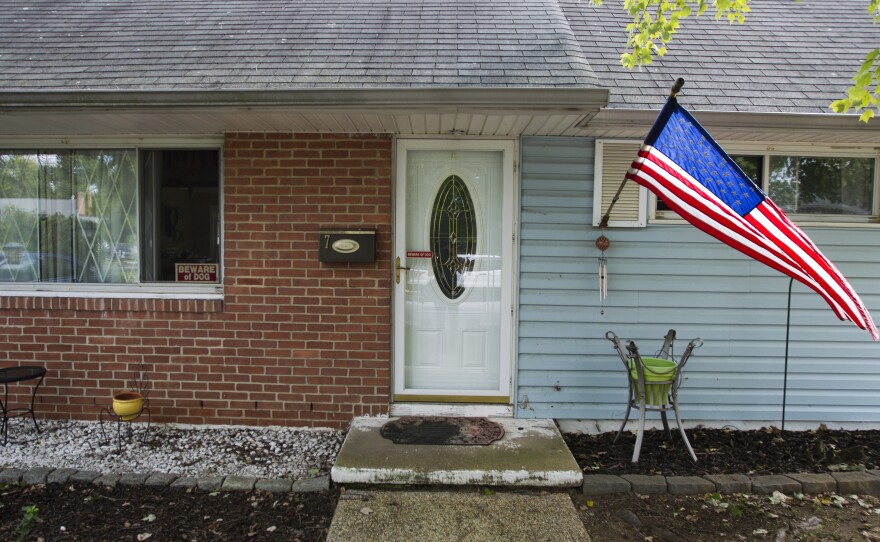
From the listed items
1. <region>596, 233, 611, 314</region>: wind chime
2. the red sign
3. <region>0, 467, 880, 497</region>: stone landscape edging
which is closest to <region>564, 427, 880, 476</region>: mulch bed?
<region>0, 467, 880, 497</region>: stone landscape edging

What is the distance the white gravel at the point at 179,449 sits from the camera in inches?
142

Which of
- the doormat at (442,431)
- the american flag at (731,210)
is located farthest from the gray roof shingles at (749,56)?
the doormat at (442,431)

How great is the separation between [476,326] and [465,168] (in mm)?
1354

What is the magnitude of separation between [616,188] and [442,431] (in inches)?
95.7

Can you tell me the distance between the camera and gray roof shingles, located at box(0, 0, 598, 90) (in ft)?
12.1

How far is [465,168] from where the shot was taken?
4.37 m

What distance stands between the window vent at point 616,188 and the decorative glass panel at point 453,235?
105 cm

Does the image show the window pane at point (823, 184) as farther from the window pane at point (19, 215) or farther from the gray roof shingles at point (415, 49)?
the window pane at point (19, 215)

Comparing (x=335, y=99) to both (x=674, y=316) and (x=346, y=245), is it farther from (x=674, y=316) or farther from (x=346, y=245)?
(x=674, y=316)

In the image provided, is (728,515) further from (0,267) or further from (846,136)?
(0,267)

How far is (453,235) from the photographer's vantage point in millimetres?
4402

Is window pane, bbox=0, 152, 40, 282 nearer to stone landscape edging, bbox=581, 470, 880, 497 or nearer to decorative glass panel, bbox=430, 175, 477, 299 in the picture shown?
decorative glass panel, bbox=430, 175, 477, 299

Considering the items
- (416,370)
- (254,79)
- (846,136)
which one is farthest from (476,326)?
(846,136)

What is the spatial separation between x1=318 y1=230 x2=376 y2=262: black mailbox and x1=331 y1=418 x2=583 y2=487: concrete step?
138 centimetres
